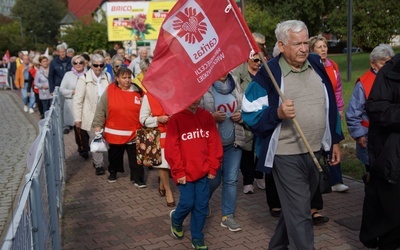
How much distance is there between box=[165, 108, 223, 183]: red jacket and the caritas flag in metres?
0.59

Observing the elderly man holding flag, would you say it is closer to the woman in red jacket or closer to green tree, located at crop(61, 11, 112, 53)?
the woman in red jacket

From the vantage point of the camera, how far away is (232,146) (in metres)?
6.39

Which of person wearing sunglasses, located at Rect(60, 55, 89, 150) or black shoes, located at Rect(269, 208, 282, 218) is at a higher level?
person wearing sunglasses, located at Rect(60, 55, 89, 150)

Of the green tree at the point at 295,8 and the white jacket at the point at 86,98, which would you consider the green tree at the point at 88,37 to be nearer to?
the green tree at the point at 295,8

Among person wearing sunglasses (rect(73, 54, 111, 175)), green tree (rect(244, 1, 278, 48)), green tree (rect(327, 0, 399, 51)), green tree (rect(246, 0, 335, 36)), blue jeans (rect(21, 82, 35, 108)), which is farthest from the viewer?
green tree (rect(244, 1, 278, 48))

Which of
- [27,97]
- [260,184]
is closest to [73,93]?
[260,184]

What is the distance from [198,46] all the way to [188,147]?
1026 mm

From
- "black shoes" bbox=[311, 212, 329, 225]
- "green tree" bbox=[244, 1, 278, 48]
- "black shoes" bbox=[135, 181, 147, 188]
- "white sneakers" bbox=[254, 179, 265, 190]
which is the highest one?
"green tree" bbox=[244, 1, 278, 48]

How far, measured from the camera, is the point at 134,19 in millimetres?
44688

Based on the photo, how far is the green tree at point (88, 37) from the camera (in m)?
54.2

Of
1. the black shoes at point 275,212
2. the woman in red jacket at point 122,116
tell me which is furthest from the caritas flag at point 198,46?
the woman in red jacket at point 122,116

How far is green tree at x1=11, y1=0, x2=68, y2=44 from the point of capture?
10631cm

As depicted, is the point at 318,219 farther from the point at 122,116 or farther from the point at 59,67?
the point at 59,67

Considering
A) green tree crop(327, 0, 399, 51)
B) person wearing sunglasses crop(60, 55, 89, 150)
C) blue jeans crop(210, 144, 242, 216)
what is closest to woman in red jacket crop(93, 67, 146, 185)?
person wearing sunglasses crop(60, 55, 89, 150)
